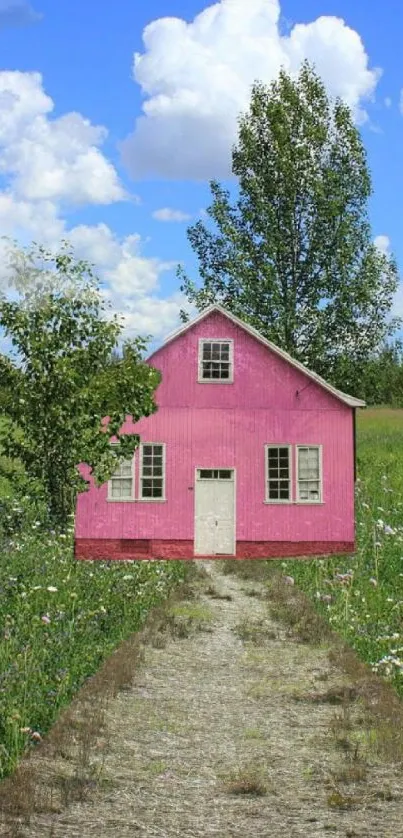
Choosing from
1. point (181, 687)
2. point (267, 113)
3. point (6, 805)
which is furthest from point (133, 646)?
point (267, 113)

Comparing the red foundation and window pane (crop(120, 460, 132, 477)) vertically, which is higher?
window pane (crop(120, 460, 132, 477))

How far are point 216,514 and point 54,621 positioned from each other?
11887 millimetres

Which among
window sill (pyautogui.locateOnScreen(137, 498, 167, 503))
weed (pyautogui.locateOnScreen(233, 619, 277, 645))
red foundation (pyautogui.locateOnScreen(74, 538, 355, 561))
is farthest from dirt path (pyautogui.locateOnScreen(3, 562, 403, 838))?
window sill (pyautogui.locateOnScreen(137, 498, 167, 503))

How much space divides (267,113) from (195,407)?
47.1 feet

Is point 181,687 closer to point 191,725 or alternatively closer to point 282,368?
point 191,725

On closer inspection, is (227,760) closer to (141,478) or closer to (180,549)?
(180,549)

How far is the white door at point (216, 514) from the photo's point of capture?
24641 mm

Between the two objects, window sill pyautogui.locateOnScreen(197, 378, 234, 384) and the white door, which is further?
window sill pyautogui.locateOnScreen(197, 378, 234, 384)

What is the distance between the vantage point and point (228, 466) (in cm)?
2472

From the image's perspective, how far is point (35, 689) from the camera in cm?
995

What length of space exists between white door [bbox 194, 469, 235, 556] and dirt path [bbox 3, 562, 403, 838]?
431 inches

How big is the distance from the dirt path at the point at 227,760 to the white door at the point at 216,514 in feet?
35.9

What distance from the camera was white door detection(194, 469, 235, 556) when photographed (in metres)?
24.6

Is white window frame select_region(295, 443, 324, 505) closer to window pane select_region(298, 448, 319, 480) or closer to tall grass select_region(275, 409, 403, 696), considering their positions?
window pane select_region(298, 448, 319, 480)
